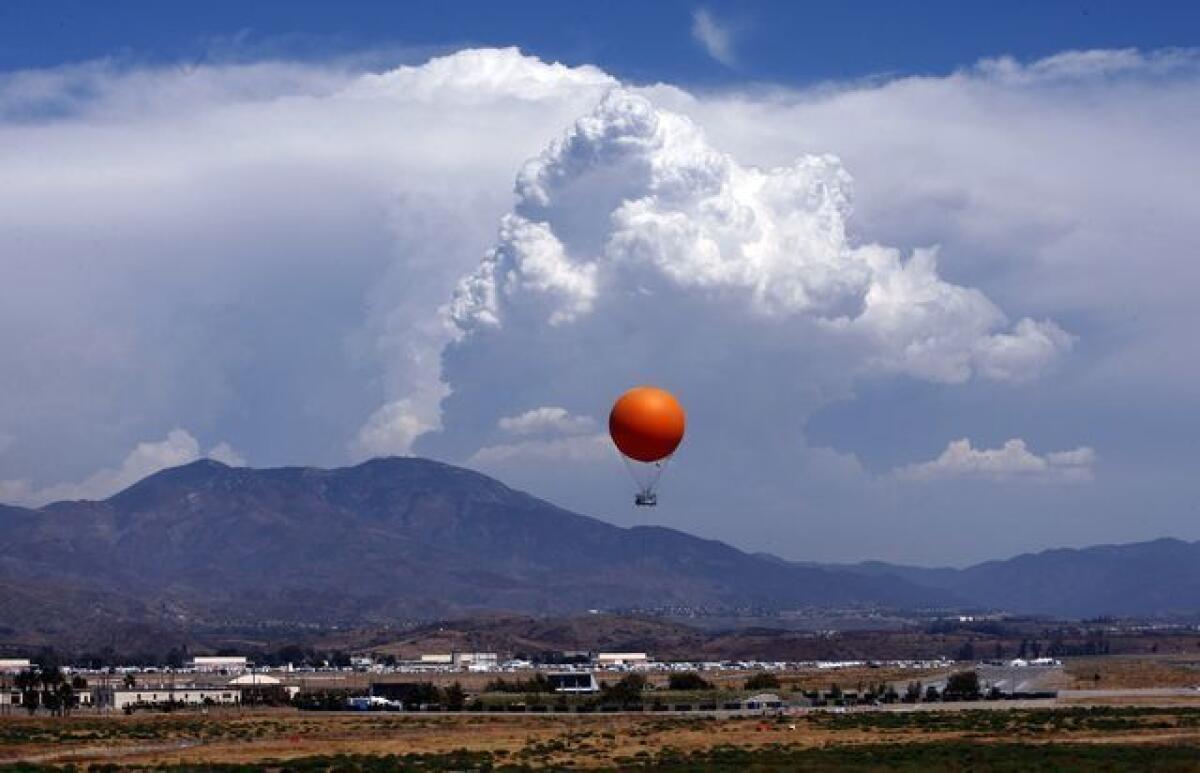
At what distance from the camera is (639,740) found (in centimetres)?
10356

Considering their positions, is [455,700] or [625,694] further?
[625,694]

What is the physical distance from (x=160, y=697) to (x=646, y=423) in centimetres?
10481

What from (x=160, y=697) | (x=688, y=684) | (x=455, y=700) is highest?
(x=160, y=697)

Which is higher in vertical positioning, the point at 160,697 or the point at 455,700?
the point at 160,697

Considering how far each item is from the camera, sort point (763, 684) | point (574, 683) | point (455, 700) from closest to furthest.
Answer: point (455, 700) < point (763, 684) < point (574, 683)

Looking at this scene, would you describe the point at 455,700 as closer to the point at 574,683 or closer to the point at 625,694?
the point at 625,694

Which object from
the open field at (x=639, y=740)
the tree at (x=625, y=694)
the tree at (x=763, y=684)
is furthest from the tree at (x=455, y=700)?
the tree at (x=763, y=684)

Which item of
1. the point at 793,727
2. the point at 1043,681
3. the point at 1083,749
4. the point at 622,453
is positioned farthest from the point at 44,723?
the point at 1043,681

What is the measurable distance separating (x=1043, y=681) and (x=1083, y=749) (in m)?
94.9

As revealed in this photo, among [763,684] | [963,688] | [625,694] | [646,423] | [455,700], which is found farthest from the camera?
[763,684]

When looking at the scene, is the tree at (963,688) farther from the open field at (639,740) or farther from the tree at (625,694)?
the tree at (625,694)

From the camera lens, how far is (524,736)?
109000mm

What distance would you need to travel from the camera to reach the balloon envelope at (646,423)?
84250 mm

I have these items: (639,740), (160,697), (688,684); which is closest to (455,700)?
(688,684)
